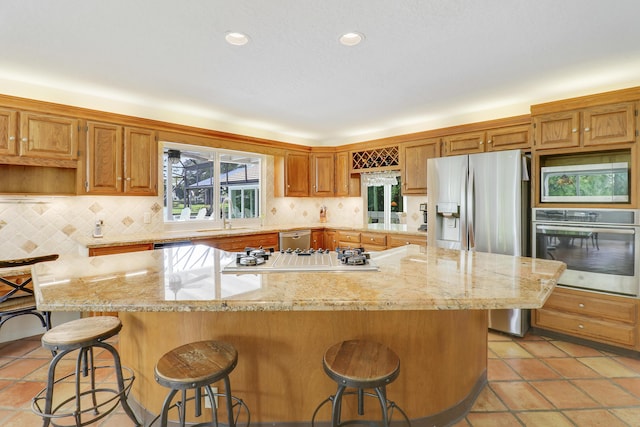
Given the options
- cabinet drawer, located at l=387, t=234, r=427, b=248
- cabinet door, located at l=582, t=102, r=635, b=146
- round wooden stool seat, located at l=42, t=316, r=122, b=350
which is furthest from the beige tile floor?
cabinet door, located at l=582, t=102, r=635, b=146

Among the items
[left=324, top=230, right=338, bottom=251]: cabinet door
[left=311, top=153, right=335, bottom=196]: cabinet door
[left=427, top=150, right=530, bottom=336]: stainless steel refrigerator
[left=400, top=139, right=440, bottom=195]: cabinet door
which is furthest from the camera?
[left=311, top=153, right=335, bottom=196]: cabinet door

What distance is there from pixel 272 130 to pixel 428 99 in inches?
96.1

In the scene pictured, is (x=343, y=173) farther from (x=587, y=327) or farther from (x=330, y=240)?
(x=587, y=327)

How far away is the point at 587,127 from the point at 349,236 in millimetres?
2960

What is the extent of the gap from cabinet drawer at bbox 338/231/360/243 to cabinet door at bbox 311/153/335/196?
0.83 m

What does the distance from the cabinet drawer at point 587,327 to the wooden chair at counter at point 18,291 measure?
4538mm

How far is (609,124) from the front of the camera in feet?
9.15

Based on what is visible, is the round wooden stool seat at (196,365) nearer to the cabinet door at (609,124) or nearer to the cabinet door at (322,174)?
the cabinet door at (609,124)

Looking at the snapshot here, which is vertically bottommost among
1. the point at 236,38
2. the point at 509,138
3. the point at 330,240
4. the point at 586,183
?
the point at 330,240

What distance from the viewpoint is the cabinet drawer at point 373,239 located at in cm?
434

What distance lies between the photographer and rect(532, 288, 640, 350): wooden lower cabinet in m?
2.69

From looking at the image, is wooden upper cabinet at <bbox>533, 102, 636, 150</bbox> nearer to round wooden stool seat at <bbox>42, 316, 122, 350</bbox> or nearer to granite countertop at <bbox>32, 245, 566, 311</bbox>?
granite countertop at <bbox>32, 245, 566, 311</bbox>

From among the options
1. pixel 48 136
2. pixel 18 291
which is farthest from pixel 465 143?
pixel 18 291

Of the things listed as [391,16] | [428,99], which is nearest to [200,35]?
[391,16]
